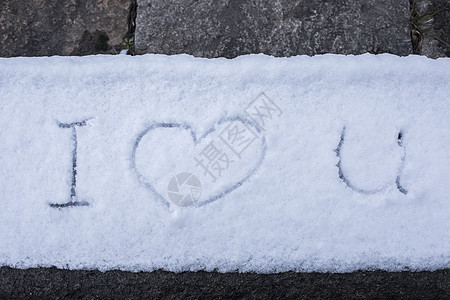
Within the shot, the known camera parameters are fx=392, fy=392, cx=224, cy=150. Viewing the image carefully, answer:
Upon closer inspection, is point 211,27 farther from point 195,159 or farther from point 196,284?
point 196,284

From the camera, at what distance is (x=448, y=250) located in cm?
111

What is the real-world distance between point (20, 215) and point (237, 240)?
0.61 meters

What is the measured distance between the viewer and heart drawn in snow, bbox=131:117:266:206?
109 centimetres

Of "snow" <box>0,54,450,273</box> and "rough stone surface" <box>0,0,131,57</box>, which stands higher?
"rough stone surface" <box>0,0,131,57</box>

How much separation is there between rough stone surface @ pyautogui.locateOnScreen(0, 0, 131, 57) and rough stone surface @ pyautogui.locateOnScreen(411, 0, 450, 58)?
0.98 m

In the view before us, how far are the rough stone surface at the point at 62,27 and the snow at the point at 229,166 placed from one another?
20 cm

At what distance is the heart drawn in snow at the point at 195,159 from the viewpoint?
3.56 ft

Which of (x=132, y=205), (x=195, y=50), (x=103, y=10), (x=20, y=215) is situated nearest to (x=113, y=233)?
(x=132, y=205)

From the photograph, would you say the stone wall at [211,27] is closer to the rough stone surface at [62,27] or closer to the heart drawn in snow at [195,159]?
the rough stone surface at [62,27]

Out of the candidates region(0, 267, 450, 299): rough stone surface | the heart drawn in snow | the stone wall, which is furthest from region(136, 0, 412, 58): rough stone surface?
region(0, 267, 450, 299): rough stone surface

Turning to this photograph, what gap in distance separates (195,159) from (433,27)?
93 cm

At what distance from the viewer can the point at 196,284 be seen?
1128 mm

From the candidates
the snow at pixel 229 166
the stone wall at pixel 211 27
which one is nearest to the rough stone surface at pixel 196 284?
the snow at pixel 229 166

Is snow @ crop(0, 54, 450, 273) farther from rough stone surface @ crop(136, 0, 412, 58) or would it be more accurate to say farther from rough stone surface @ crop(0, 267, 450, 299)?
rough stone surface @ crop(136, 0, 412, 58)
